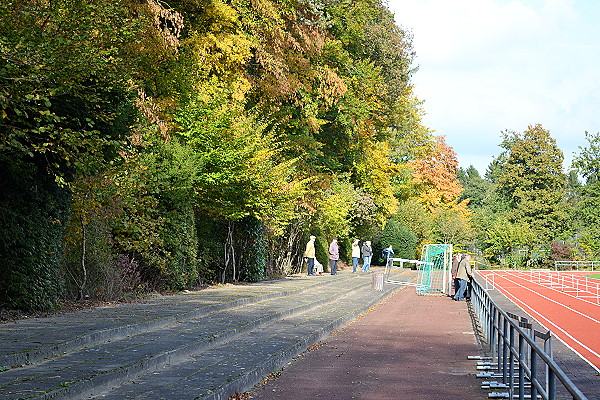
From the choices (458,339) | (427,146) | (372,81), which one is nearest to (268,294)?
(458,339)

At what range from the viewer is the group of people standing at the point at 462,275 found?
2623 centimetres

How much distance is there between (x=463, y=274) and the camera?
2658 centimetres

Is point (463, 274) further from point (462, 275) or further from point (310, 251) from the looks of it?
point (310, 251)

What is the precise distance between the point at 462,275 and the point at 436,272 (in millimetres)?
5296

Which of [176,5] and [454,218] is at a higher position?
[176,5]

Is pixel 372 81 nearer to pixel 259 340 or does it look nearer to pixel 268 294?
pixel 268 294

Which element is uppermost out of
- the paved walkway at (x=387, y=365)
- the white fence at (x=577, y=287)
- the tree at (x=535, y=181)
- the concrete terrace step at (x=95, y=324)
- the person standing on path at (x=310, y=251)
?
the tree at (x=535, y=181)

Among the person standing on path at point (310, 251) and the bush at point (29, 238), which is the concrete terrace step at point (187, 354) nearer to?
the bush at point (29, 238)

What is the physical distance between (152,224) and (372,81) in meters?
24.2

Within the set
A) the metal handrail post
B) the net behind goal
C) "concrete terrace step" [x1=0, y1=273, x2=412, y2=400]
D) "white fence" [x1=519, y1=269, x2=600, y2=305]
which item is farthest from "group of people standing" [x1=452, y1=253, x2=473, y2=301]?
the metal handrail post

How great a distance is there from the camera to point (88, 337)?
36.8 feet

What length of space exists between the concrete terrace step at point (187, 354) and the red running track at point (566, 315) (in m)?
5.01

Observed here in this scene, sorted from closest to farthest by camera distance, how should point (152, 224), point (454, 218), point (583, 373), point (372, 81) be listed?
point (583, 373), point (152, 224), point (372, 81), point (454, 218)

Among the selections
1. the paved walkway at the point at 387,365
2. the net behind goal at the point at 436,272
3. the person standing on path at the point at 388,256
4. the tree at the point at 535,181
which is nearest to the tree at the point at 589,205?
the tree at the point at 535,181
